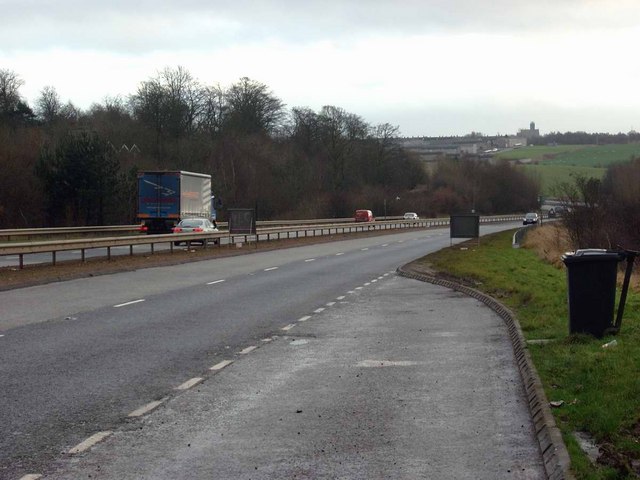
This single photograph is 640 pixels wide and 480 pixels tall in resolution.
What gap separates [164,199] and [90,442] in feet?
149

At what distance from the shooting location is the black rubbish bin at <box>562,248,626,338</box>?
12469mm

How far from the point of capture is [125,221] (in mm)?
70062

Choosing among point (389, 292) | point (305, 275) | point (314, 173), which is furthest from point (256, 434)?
point (314, 173)

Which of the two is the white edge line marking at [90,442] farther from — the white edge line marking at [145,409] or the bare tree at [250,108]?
the bare tree at [250,108]

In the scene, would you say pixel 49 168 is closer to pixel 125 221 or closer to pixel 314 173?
pixel 125 221

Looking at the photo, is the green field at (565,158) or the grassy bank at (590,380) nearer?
the grassy bank at (590,380)

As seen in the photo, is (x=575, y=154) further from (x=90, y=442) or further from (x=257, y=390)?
(x=90, y=442)

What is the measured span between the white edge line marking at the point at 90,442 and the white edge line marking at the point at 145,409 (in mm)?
709

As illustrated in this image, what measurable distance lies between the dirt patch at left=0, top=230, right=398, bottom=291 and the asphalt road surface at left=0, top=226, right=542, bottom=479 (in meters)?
5.78

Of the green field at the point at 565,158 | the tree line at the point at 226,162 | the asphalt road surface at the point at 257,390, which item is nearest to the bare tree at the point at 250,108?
the tree line at the point at 226,162

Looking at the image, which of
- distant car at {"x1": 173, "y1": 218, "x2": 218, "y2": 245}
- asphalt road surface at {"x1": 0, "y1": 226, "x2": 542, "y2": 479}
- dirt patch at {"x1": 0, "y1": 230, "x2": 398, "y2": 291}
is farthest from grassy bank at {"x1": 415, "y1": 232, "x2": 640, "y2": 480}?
distant car at {"x1": 173, "y1": 218, "x2": 218, "y2": 245}

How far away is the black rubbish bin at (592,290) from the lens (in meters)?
12.5

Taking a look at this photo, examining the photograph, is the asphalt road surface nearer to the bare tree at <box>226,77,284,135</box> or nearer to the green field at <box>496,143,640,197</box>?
the bare tree at <box>226,77,284,135</box>

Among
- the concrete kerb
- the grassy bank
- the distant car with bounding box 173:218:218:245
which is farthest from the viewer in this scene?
the distant car with bounding box 173:218:218:245
